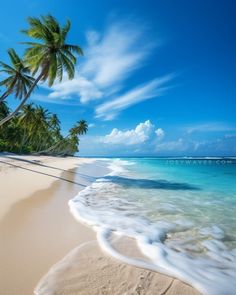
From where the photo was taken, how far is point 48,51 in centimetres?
1711

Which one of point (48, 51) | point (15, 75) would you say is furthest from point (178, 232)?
point (15, 75)

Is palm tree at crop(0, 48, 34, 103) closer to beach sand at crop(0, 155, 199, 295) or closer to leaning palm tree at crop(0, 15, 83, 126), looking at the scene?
leaning palm tree at crop(0, 15, 83, 126)

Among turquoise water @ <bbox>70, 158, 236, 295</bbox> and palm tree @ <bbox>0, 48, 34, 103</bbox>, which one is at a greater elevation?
palm tree @ <bbox>0, 48, 34, 103</bbox>

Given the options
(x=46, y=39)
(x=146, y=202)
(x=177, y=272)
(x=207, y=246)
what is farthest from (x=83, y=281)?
(x=46, y=39)

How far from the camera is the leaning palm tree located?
16.7 meters

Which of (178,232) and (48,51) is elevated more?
(48,51)

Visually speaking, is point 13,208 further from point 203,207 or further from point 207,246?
point 203,207

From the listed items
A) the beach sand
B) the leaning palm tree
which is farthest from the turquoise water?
A: the leaning palm tree

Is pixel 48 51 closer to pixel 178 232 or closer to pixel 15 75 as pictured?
pixel 15 75

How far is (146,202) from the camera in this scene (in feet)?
25.1

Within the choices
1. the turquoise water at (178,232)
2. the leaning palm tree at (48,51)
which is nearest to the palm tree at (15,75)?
the leaning palm tree at (48,51)

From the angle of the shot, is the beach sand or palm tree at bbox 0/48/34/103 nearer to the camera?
the beach sand

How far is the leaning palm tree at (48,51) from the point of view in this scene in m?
16.7

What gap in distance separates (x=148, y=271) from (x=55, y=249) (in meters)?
1.53
